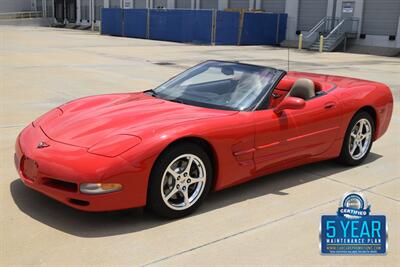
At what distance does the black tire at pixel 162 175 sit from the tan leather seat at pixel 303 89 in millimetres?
1597

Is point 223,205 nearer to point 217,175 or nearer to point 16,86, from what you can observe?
point 217,175

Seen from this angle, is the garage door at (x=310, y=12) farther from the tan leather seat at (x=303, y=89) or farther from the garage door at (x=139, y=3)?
the tan leather seat at (x=303, y=89)

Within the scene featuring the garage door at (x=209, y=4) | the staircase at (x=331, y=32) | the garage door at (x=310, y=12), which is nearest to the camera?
the staircase at (x=331, y=32)

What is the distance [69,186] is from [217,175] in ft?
4.06

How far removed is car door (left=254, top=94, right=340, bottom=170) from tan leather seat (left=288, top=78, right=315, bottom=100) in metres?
0.10

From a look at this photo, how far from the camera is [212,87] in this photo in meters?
4.93

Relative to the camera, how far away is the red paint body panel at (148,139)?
352cm

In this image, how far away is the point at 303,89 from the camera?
16.7ft

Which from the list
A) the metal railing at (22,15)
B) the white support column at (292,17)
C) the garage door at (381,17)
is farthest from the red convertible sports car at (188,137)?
the metal railing at (22,15)

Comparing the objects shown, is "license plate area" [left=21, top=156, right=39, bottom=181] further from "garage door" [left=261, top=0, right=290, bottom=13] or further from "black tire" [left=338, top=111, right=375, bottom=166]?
"garage door" [left=261, top=0, right=290, bottom=13]

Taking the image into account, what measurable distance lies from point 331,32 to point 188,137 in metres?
29.8

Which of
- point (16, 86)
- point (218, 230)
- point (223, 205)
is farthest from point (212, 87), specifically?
point (16, 86)

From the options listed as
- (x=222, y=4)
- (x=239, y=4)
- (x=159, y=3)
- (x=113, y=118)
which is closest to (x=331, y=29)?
(x=239, y=4)

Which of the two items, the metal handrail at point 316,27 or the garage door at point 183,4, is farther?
the garage door at point 183,4
